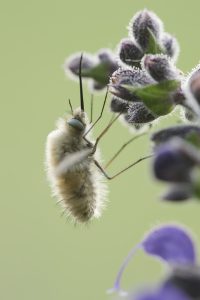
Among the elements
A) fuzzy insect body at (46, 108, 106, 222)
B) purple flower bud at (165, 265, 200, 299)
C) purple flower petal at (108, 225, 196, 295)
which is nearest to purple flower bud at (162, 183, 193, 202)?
purple flower bud at (165, 265, 200, 299)

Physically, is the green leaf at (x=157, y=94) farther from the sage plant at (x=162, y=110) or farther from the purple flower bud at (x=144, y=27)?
the purple flower bud at (x=144, y=27)

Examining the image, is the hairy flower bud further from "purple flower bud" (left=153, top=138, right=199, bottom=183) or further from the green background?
A: the green background

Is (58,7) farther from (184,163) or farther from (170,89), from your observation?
(184,163)

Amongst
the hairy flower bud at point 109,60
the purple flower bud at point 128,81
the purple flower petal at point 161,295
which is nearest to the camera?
the purple flower petal at point 161,295

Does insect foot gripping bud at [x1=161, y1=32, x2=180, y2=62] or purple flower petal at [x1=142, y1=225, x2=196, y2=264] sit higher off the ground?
insect foot gripping bud at [x1=161, y1=32, x2=180, y2=62]

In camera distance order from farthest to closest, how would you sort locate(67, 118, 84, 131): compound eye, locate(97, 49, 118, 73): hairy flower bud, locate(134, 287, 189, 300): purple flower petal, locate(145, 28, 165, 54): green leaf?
locate(67, 118, 84, 131): compound eye, locate(97, 49, 118, 73): hairy flower bud, locate(145, 28, 165, 54): green leaf, locate(134, 287, 189, 300): purple flower petal

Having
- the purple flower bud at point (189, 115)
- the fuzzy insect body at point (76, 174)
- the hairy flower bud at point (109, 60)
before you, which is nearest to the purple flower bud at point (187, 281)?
the purple flower bud at point (189, 115)

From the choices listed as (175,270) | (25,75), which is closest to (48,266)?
(25,75)
